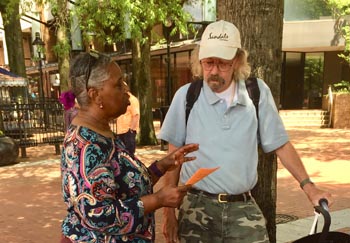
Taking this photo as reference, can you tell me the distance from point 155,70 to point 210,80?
72.3ft

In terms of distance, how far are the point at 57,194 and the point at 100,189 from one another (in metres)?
5.82

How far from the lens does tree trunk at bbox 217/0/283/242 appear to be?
2.83 m

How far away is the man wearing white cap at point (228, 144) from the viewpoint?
2152 millimetres

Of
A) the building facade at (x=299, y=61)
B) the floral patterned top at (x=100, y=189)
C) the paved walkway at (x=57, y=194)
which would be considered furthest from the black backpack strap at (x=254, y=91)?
the building facade at (x=299, y=61)

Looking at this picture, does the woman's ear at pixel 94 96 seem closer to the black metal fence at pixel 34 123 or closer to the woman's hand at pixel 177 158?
the woman's hand at pixel 177 158

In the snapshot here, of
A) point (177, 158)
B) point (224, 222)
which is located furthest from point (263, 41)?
point (224, 222)

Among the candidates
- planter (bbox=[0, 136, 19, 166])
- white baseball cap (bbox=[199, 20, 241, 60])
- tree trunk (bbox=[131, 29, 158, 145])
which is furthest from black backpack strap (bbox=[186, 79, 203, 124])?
tree trunk (bbox=[131, 29, 158, 145])

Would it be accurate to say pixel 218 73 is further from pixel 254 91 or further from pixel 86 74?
pixel 86 74

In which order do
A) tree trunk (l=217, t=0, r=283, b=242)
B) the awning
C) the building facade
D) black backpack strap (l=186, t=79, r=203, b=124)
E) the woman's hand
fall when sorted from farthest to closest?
1. the building facade
2. the awning
3. tree trunk (l=217, t=0, r=283, b=242)
4. black backpack strap (l=186, t=79, r=203, b=124)
5. the woman's hand

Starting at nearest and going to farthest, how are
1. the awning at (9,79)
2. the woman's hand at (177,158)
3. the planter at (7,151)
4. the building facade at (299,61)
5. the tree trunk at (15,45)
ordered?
1. the woman's hand at (177,158)
2. the planter at (7,151)
3. the awning at (9,79)
4. the tree trunk at (15,45)
5. the building facade at (299,61)

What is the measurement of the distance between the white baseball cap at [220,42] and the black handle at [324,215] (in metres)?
0.88

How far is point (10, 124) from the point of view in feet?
44.0

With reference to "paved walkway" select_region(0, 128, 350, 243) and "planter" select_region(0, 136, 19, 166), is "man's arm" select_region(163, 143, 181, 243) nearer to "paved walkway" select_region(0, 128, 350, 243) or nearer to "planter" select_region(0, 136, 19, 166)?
"paved walkway" select_region(0, 128, 350, 243)

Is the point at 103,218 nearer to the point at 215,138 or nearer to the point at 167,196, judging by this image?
the point at 167,196
